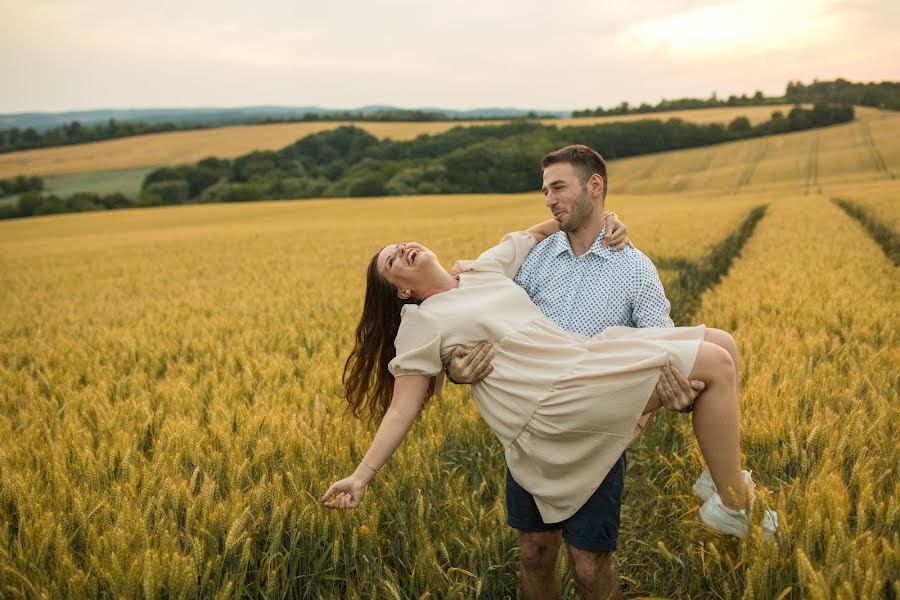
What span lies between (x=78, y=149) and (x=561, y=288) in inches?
3318

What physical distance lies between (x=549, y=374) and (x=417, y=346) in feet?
1.60

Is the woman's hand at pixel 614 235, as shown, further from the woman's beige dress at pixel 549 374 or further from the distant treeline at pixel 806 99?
the distant treeline at pixel 806 99

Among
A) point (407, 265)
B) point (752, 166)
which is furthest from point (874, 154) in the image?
point (407, 265)

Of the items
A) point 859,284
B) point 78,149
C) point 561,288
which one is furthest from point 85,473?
point 78,149

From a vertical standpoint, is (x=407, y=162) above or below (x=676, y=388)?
above

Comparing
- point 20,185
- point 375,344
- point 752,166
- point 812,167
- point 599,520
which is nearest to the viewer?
point 599,520

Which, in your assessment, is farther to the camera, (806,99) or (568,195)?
(806,99)

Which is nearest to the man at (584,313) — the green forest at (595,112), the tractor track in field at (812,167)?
the tractor track in field at (812,167)

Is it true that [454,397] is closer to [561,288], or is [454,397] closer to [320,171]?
[561,288]

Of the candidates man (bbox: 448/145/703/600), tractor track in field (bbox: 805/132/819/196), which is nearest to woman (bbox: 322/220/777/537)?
man (bbox: 448/145/703/600)

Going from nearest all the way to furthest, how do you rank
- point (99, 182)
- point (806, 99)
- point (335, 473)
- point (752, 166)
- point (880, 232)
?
point (335, 473)
point (880, 232)
point (752, 166)
point (99, 182)
point (806, 99)

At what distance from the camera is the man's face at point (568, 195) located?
2332 millimetres

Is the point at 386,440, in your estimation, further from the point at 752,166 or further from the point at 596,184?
the point at 752,166

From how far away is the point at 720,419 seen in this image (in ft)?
6.45
